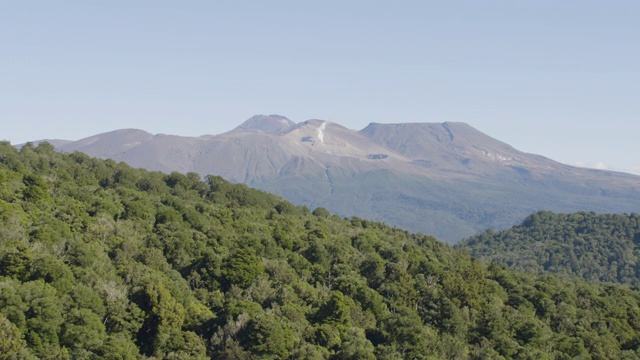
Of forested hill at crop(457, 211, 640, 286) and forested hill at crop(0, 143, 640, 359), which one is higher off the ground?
forested hill at crop(0, 143, 640, 359)

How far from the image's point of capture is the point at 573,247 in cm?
15950

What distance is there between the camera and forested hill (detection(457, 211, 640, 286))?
5842 inches

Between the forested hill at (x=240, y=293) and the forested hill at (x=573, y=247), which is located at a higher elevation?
the forested hill at (x=240, y=293)

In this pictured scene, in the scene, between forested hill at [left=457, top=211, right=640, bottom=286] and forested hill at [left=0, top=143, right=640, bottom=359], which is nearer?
forested hill at [left=0, top=143, right=640, bottom=359]

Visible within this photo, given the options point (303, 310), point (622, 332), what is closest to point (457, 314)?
point (303, 310)

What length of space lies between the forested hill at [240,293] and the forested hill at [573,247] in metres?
64.3

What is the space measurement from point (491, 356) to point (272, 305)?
1531 centimetres

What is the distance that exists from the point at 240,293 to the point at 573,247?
12096 centimetres

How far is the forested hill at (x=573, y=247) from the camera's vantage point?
487ft

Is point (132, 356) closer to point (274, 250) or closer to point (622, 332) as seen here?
point (274, 250)

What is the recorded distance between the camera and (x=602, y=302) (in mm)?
76188

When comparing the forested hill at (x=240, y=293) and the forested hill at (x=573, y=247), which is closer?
the forested hill at (x=240, y=293)

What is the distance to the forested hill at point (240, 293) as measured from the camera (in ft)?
144

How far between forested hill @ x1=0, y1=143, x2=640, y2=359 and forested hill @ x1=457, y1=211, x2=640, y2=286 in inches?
2530
